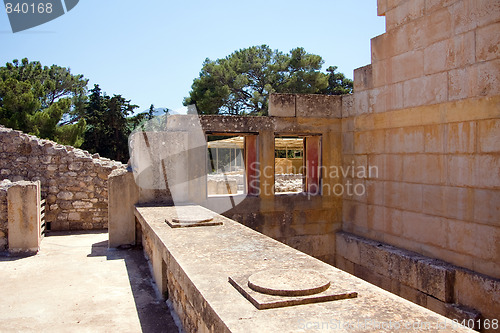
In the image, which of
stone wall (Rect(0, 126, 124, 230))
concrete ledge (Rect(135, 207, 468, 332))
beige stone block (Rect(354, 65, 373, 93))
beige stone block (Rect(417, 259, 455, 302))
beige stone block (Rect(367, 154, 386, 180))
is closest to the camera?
concrete ledge (Rect(135, 207, 468, 332))

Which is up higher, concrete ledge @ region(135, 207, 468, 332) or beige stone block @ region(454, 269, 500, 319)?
concrete ledge @ region(135, 207, 468, 332)

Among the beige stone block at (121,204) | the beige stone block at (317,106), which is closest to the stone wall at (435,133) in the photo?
the beige stone block at (317,106)

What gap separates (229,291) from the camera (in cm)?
232

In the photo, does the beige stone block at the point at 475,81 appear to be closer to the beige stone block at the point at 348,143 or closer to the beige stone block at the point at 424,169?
the beige stone block at the point at 424,169

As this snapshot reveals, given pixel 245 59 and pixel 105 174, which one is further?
pixel 245 59

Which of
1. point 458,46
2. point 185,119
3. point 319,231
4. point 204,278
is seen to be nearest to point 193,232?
point 204,278

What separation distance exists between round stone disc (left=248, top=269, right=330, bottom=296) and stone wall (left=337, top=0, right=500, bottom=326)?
2.77 m

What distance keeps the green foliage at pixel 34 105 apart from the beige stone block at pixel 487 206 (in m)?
18.0

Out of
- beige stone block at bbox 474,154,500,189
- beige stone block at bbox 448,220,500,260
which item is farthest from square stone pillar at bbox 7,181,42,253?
beige stone block at bbox 474,154,500,189

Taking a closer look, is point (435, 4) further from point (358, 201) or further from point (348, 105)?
point (358, 201)

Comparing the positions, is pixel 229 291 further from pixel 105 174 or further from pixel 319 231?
pixel 105 174

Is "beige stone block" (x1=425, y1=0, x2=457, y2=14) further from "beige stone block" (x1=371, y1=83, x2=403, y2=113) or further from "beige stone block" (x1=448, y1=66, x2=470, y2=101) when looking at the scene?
"beige stone block" (x1=371, y1=83, x2=403, y2=113)

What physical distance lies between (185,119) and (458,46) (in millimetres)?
3934

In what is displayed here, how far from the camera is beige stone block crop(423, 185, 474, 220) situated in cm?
440
